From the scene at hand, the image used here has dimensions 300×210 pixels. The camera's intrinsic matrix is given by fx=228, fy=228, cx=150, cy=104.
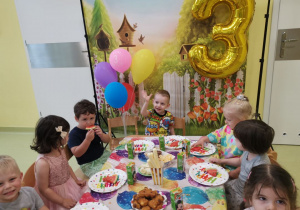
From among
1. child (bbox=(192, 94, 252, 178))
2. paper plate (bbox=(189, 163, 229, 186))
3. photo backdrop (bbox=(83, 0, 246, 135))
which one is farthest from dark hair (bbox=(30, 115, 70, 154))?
photo backdrop (bbox=(83, 0, 246, 135))

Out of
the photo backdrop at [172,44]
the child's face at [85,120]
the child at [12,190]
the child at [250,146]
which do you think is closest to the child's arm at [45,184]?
the child at [12,190]

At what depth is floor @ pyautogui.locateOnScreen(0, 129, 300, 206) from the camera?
2875mm

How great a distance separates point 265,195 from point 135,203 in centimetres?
63

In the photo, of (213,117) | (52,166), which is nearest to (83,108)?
(52,166)

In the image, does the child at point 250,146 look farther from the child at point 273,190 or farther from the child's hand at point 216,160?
the child at point 273,190

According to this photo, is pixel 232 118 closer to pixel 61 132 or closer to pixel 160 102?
pixel 160 102

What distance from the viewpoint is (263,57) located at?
295 cm

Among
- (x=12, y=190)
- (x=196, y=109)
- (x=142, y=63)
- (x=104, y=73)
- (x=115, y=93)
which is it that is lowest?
(x=196, y=109)

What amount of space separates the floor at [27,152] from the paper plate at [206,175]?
5.41ft

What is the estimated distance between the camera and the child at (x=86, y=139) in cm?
192

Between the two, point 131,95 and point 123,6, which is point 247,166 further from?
point 123,6

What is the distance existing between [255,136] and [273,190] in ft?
1.31

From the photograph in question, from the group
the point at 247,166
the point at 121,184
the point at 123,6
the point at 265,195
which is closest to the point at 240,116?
the point at 247,166

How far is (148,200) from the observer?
3.91 ft
